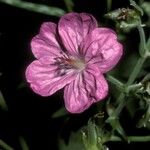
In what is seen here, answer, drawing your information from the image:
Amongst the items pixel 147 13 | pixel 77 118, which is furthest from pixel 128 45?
pixel 77 118

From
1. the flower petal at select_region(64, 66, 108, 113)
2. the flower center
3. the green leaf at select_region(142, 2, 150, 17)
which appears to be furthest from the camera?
the green leaf at select_region(142, 2, 150, 17)

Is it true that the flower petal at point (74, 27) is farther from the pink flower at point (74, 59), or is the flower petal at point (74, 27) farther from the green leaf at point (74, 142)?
the green leaf at point (74, 142)

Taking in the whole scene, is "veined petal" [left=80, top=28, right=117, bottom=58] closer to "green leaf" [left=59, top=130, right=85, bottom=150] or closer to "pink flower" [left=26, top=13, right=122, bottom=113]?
"pink flower" [left=26, top=13, right=122, bottom=113]

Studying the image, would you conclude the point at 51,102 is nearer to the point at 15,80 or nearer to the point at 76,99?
the point at 15,80

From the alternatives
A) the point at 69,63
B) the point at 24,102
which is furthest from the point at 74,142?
the point at 69,63

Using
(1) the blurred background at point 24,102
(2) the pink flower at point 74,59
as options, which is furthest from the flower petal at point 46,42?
(1) the blurred background at point 24,102

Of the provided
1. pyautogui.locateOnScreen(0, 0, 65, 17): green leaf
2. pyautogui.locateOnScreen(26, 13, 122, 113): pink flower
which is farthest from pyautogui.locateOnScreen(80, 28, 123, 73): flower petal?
pyautogui.locateOnScreen(0, 0, 65, 17): green leaf
